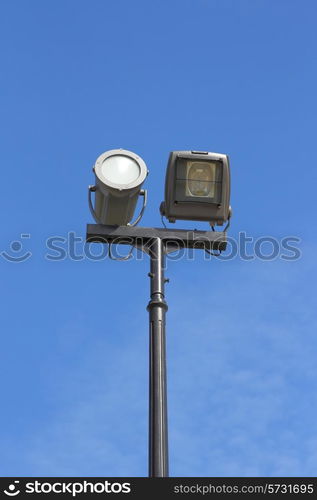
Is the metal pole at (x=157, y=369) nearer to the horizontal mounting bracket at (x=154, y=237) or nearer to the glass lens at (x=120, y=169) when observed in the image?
the horizontal mounting bracket at (x=154, y=237)

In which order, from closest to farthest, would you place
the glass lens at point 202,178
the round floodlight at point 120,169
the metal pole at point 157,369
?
1. the metal pole at point 157,369
2. the round floodlight at point 120,169
3. the glass lens at point 202,178

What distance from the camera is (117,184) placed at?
8.38 m

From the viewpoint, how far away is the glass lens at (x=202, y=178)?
8.49 meters

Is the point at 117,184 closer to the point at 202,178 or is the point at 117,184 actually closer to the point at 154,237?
the point at 154,237

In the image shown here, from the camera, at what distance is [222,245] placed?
27.6 ft

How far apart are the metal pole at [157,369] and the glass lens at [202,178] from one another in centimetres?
63

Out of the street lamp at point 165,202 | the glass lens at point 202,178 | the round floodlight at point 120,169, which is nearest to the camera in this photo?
the street lamp at point 165,202

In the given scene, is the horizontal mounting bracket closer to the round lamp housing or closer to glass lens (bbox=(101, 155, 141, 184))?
the round lamp housing

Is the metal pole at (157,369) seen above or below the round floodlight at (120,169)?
below

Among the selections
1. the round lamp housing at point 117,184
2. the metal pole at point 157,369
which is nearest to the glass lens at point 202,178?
the round lamp housing at point 117,184

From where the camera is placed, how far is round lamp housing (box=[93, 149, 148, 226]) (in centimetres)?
830
